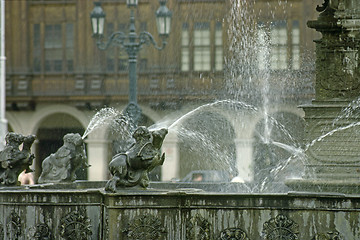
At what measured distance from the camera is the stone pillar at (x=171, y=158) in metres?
34.0

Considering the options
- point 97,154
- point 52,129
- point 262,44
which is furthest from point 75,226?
point 52,129

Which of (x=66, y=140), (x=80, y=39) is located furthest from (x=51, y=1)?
(x=66, y=140)

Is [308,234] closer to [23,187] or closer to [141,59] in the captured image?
[23,187]

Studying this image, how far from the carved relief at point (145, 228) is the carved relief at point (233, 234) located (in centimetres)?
49

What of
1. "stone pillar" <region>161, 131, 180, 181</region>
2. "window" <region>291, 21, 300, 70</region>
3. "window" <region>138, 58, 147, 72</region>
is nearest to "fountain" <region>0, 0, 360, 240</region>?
"window" <region>291, 21, 300, 70</region>

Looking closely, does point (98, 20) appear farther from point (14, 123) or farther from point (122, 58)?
point (14, 123)

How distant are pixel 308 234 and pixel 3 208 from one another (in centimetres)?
289

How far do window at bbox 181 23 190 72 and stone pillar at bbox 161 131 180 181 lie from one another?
321 centimetres

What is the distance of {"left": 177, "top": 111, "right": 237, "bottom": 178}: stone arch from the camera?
963 inches

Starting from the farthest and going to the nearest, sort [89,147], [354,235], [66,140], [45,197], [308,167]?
[89,147] < [66,140] < [308,167] < [45,197] < [354,235]

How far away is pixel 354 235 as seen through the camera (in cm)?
766

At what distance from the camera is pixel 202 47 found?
122 feet

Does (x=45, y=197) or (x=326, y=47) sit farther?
(x=326, y=47)

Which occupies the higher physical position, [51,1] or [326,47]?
[51,1]
